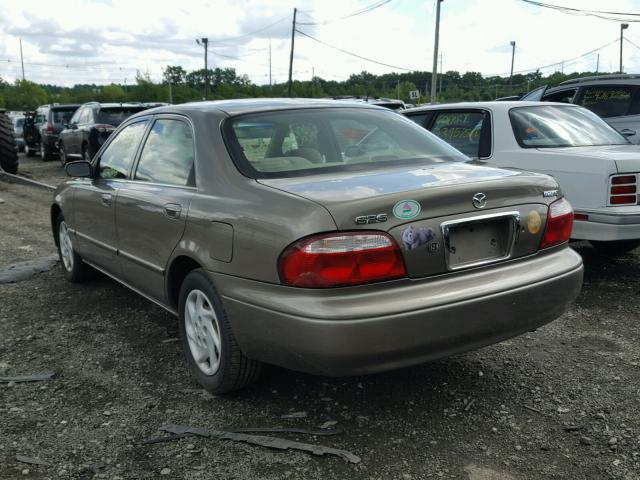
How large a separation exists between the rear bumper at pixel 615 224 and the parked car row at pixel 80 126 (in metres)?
10.9

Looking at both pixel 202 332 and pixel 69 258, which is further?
pixel 69 258

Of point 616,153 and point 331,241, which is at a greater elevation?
point 616,153

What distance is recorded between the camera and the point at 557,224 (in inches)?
130

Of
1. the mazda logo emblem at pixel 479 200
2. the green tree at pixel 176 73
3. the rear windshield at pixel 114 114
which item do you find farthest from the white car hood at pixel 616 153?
the green tree at pixel 176 73

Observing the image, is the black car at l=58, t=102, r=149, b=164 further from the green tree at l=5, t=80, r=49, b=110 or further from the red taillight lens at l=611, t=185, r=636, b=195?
the green tree at l=5, t=80, r=49, b=110

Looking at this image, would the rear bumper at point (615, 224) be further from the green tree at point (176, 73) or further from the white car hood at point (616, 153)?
the green tree at point (176, 73)

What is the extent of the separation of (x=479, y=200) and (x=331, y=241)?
29.7 inches

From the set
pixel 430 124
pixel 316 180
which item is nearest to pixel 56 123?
pixel 430 124

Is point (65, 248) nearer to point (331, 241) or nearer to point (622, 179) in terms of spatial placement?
point (331, 241)

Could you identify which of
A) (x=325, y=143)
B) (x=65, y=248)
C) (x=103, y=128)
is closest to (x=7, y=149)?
(x=103, y=128)

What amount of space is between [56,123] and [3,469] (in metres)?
17.7

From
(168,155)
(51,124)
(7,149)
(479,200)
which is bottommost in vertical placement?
(7,149)

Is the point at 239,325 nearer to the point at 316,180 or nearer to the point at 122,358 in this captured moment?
the point at 316,180

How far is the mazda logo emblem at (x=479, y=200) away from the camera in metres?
2.92
